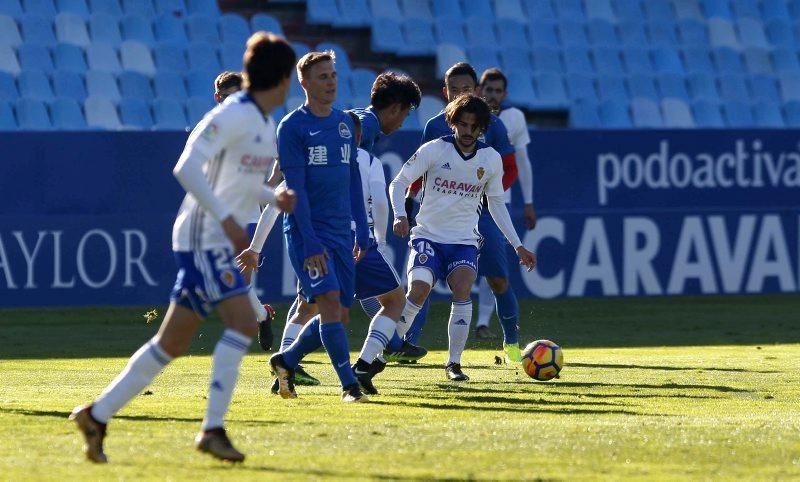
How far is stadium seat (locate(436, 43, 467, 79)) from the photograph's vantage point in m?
20.6

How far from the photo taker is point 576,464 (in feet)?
21.3

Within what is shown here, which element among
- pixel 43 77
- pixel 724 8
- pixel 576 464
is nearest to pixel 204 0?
pixel 43 77

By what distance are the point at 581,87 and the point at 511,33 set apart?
46.1 inches

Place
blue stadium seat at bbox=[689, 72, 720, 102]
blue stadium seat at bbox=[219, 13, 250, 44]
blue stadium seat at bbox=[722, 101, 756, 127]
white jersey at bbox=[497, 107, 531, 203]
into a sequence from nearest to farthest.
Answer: white jersey at bbox=[497, 107, 531, 203] < blue stadium seat at bbox=[219, 13, 250, 44] < blue stadium seat at bbox=[722, 101, 756, 127] < blue stadium seat at bbox=[689, 72, 720, 102]

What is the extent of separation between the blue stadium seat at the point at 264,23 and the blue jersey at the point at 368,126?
1045 cm

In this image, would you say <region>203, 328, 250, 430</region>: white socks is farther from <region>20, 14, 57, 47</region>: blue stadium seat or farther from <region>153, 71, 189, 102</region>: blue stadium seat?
<region>20, 14, 57, 47</region>: blue stadium seat

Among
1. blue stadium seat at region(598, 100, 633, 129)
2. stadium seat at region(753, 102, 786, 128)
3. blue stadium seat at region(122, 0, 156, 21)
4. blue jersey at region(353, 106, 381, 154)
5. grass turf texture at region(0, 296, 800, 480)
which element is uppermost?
blue stadium seat at region(122, 0, 156, 21)

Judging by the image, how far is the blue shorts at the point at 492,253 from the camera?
11.1 m

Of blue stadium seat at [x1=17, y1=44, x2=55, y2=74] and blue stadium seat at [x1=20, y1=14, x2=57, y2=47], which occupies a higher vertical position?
blue stadium seat at [x1=20, y1=14, x2=57, y2=47]

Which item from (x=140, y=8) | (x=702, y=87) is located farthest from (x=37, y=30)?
(x=702, y=87)

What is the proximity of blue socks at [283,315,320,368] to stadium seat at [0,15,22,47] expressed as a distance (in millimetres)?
10302

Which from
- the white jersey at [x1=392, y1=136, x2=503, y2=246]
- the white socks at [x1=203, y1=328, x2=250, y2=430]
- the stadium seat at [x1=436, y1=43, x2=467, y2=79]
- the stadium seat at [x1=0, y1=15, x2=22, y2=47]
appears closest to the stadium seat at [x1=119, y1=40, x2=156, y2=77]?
the stadium seat at [x1=0, y1=15, x2=22, y2=47]

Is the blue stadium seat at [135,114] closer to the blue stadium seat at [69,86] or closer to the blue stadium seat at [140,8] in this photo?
the blue stadium seat at [69,86]

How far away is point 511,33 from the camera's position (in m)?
21.6
